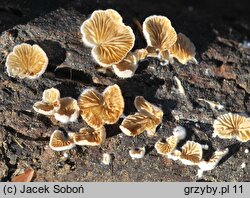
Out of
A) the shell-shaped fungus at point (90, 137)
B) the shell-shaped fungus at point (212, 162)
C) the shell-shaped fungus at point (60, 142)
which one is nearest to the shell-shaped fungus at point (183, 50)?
the shell-shaped fungus at point (212, 162)

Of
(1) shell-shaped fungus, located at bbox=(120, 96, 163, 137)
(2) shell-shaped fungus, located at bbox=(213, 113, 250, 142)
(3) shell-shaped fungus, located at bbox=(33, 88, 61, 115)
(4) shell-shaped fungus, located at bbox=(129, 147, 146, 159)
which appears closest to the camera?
(3) shell-shaped fungus, located at bbox=(33, 88, 61, 115)

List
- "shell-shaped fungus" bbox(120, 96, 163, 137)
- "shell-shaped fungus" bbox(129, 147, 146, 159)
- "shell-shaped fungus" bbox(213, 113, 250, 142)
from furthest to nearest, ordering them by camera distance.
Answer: "shell-shaped fungus" bbox(213, 113, 250, 142), "shell-shaped fungus" bbox(129, 147, 146, 159), "shell-shaped fungus" bbox(120, 96, 163, 137)

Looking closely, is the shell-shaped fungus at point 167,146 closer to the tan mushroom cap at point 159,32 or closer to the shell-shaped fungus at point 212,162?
the shell-shaped fungus at point 212,162

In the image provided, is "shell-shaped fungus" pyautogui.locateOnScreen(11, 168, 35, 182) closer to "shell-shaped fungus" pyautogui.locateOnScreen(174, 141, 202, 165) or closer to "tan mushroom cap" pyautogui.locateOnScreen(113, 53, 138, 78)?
"tan mushroom cap" pyautogui.locateOnScreen(113, 53, 138, 78)

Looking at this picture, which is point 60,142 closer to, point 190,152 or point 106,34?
point 106,34

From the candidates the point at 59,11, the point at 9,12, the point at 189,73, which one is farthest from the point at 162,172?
the point at 9,12

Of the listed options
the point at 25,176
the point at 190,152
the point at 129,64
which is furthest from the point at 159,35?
the point at 25,176

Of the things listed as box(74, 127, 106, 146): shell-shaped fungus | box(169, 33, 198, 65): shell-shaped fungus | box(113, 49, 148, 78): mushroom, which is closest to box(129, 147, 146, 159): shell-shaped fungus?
box(74, 127, 106, 146): shell-shaped fungus
